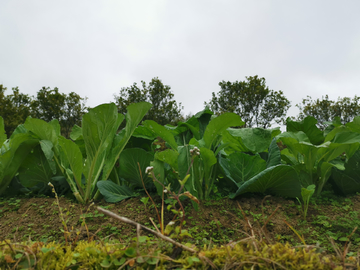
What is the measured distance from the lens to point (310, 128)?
2082 millimetres

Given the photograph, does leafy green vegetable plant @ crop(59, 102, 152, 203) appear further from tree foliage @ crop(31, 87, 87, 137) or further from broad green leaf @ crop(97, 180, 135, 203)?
tree foliage @ crop(31, 87, 87, 137)

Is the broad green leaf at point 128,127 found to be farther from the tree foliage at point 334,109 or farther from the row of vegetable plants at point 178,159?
the tree foliage at point 334,109

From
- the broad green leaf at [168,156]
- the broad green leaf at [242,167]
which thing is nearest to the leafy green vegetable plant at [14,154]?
the broad green leaf at [168,156]

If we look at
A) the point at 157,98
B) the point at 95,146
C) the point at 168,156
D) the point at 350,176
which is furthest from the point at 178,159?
the point at 157,98

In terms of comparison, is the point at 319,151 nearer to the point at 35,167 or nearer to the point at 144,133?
the point at 144,133

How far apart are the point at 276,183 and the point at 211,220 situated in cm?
56

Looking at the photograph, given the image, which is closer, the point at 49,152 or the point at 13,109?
the point at 49,152

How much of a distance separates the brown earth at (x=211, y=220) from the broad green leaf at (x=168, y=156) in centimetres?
28

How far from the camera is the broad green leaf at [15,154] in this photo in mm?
1757

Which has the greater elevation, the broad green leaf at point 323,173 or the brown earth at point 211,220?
the broad green leaf at point 323,173

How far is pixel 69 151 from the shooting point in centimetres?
172

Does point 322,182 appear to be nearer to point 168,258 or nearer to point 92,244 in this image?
point 168,258

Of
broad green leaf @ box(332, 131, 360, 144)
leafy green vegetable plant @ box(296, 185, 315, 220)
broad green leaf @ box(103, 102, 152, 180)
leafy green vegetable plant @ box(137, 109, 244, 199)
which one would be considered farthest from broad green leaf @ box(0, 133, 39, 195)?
broad green leaf @ box(332, 131, 360, 144)

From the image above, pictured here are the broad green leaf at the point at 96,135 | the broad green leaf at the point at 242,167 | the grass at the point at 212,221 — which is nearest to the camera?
the grass at the point at 212,221
